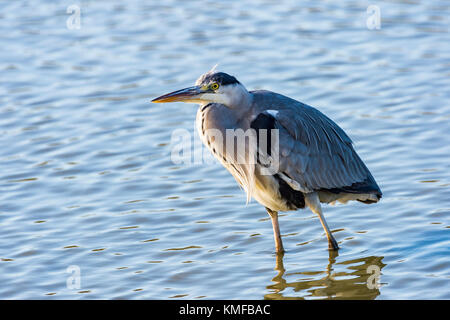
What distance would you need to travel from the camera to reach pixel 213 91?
7.35 metres

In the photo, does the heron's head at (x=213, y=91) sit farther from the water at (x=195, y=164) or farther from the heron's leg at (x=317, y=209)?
the water at (x=195, y=164)

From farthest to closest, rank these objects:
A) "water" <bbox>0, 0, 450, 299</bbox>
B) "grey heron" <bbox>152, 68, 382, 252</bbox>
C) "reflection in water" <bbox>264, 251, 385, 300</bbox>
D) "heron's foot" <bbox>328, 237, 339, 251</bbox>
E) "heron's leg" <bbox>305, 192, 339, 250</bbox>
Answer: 1. "heron's foot" <bbox>328, 237, 339, 251</bbox>
2. "heron's leg" <bbox>305, 192, 339, 250</bbox>
3. "water" <bbox>0, 0, 450, 299</bbox>
4. "grey heron" <bbox>152, 68, 382, 252</bbox>
5. "reflection in water" <bbox>264, 251, 385, 300</bbox>

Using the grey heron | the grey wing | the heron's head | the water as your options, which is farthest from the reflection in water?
the heron's head

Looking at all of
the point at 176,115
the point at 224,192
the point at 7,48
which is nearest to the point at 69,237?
the point at 224,192

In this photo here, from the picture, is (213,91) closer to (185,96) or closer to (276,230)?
(185,96)

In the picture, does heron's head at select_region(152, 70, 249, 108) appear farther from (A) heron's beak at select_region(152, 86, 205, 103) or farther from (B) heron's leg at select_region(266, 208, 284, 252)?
(B) heron's leg at select_region(266, 208, 284, 252)

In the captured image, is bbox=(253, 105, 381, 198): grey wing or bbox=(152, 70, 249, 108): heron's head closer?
bbox=(152, 70, 249, 108): heron's head

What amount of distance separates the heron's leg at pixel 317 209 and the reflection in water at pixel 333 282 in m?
0.16

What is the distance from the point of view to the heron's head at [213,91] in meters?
7.30

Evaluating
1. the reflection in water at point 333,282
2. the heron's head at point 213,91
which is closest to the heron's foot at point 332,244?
the reflection in water at point 333,282

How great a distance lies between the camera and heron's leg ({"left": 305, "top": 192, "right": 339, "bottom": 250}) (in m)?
7.82

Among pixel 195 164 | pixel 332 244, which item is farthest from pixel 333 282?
pixel 195 164

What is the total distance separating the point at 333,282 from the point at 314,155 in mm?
1251

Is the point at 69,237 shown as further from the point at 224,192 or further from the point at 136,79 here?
the point at 136,79
